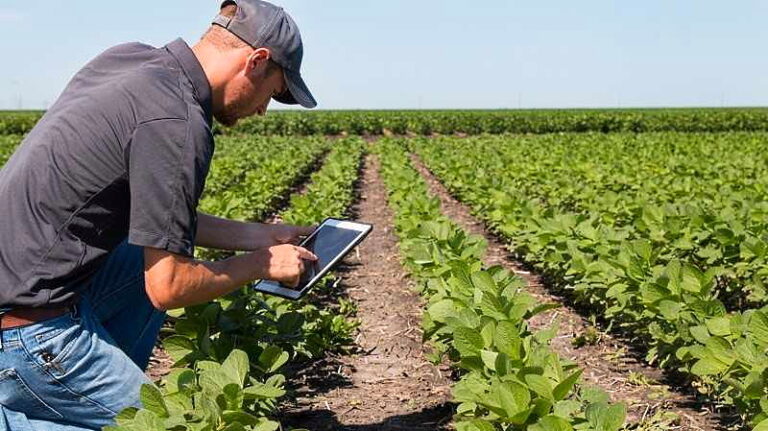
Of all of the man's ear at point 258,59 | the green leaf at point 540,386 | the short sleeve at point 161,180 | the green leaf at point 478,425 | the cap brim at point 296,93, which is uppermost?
the man's ear at point 258,59

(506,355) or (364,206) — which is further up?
(506,355)

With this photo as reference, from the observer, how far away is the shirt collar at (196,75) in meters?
2.43

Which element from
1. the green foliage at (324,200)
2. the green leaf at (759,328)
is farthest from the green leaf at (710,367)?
the green foliage at (324,200)

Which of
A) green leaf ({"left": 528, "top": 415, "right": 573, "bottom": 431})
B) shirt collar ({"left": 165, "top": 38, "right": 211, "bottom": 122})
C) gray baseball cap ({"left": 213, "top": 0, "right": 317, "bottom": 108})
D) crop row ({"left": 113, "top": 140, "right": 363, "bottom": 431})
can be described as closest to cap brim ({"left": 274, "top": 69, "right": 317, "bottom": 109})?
gray baseball cap ({"left": 213, "top": 0, "right": 317, "bottom": 108})

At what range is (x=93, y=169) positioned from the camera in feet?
7.71

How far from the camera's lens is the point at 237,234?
10.5ft

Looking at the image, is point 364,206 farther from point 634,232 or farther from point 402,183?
point 634,232

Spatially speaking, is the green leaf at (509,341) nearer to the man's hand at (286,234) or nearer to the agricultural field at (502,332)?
the agricultural field at (502,332)

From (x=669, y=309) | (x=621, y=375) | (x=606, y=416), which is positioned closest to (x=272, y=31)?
(x=606, y=416)

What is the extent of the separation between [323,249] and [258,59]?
0.88 metres

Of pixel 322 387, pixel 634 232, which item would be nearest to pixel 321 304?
pixel 322 387

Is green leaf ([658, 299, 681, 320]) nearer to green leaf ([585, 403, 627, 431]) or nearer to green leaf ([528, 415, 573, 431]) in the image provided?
green leaf ([585, 403, 627, 431])

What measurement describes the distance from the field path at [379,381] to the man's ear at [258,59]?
6.01 ft

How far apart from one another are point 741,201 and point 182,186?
6363 millimetres
